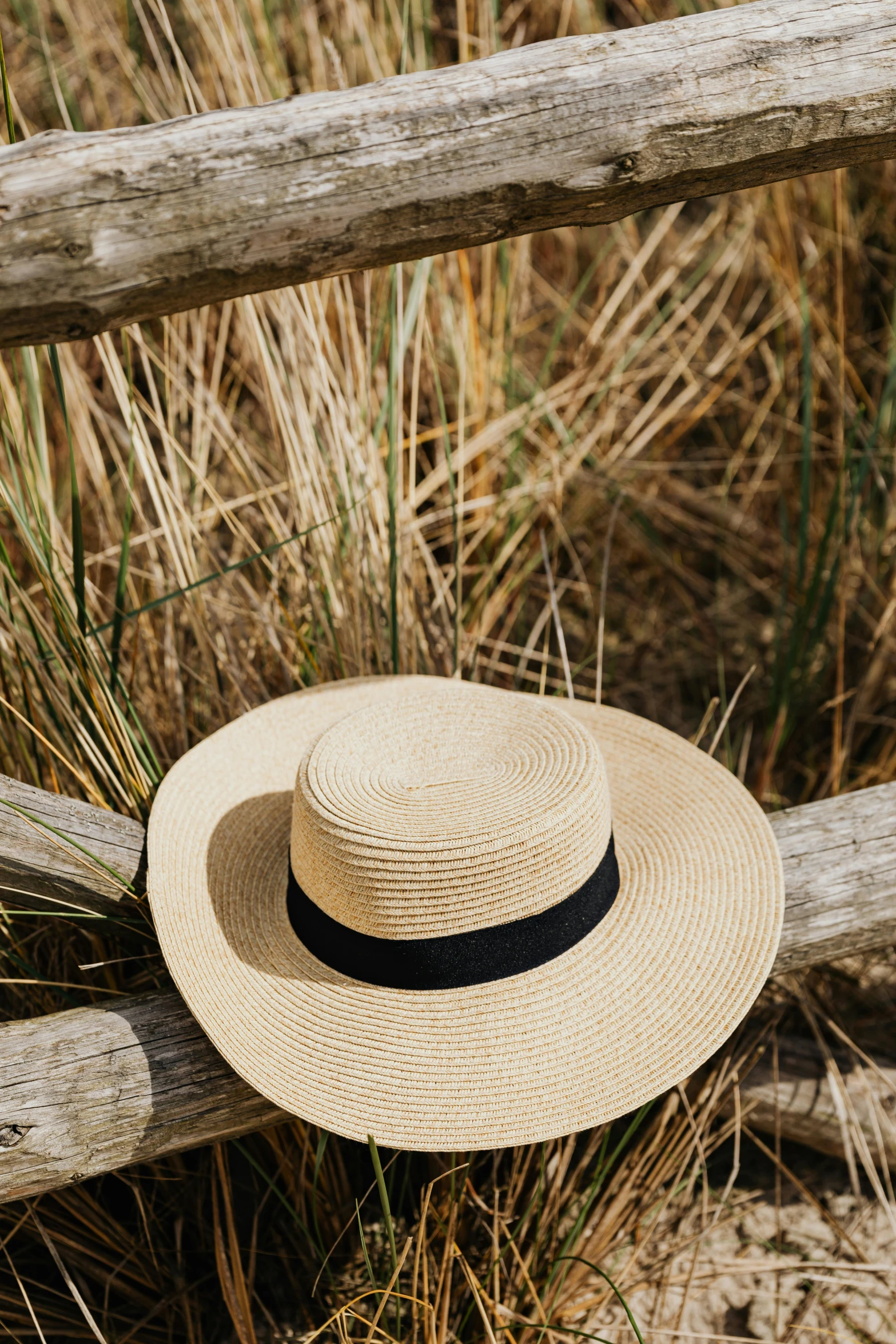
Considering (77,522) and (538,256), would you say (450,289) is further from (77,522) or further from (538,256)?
(77,522)

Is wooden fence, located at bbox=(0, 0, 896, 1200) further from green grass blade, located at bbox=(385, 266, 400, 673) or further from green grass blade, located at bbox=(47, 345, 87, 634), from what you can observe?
green grass blade, located at bbox=(385, 266, 400, 673)

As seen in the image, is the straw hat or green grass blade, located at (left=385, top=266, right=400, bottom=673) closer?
the straw hat

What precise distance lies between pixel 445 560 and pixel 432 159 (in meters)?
1.60

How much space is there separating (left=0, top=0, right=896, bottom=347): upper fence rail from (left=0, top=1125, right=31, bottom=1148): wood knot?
860 mm

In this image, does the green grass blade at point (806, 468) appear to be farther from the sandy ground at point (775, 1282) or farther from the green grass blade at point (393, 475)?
the sandy ground at point (775, 1282)

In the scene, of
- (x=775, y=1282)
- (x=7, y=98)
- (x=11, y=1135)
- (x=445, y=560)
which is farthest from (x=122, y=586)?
(x=775, y=1282)

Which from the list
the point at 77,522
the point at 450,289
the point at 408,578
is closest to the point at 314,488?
the point at 408,578

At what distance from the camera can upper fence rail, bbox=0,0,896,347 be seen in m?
0.83

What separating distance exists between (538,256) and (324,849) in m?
2.46

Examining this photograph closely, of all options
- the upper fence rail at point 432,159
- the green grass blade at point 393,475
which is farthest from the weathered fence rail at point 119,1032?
the upper fence rail at point 432,159

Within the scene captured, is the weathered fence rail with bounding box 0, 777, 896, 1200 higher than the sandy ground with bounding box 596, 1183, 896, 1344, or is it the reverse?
the weathered fence rail with bounding box 0, 777, 896, 1200

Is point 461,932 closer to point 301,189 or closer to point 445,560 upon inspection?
point 301,189

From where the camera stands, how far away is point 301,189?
891 mm

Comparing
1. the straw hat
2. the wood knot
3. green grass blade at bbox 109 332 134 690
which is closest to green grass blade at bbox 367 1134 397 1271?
the straw hat
